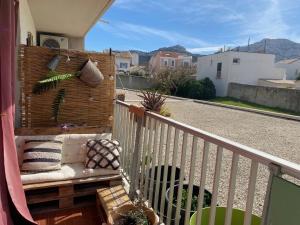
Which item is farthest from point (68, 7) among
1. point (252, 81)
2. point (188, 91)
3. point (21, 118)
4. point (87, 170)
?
point (252, 81)

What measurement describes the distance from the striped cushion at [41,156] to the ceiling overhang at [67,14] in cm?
214

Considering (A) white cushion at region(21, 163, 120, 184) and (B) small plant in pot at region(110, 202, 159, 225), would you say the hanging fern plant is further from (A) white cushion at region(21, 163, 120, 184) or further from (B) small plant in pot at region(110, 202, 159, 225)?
(B) small plant in pot at region(110, 202, 159, 225)

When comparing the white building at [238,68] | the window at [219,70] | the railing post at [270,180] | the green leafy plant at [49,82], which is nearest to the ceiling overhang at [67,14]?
the green leafy plant at [49,82]

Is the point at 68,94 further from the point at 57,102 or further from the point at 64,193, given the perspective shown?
the point at 64,193

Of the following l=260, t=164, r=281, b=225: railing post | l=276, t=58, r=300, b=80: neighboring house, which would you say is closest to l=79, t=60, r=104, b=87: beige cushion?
l=260, t=164, r=281, b=225: railing post

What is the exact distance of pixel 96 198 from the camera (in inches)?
93.7

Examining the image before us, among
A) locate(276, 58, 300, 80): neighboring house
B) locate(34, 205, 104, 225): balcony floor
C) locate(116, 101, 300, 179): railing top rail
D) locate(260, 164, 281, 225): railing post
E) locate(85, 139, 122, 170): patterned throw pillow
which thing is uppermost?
locate(276, 58, 300, 80): neighboring house

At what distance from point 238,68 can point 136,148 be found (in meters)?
22.3

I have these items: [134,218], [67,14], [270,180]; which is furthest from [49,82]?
[270,180]

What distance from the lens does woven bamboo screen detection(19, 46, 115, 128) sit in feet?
8.39

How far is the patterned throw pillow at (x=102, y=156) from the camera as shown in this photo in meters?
2.40

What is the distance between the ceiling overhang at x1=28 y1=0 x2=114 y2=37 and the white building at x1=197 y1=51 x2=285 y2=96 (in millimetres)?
18353

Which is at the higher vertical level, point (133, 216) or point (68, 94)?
point (68, 94)

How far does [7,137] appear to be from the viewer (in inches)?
68.2
